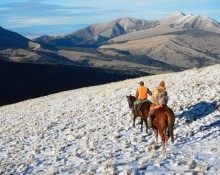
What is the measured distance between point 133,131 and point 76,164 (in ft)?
18.3

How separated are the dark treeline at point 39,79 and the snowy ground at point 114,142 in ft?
362

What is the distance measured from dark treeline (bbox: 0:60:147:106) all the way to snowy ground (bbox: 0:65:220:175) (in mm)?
110258

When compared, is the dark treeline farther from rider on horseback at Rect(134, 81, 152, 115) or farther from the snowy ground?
rider on horseback at Rect(134, 81, 152, 115)

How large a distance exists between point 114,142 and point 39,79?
145 meters

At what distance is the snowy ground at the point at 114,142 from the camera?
13984 mm

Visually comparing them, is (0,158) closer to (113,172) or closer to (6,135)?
(6,135)

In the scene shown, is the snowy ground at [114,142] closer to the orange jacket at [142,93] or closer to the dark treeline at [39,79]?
the orange jacket at [142,93]

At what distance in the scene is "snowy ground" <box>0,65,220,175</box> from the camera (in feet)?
45.9

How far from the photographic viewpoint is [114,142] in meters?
18.9

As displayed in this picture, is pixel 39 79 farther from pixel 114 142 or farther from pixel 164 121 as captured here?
pixel 164 121

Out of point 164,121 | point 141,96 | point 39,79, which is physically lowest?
point 39,79

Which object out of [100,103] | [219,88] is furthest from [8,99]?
[219,88]

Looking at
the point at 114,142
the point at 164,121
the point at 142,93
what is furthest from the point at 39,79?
the point at 164,121

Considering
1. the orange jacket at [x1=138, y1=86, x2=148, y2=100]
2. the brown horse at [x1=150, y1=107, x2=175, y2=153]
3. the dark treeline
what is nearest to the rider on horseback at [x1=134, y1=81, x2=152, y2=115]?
the orange jacket at [x1=138, y1=86, x2=148, y2=100]
